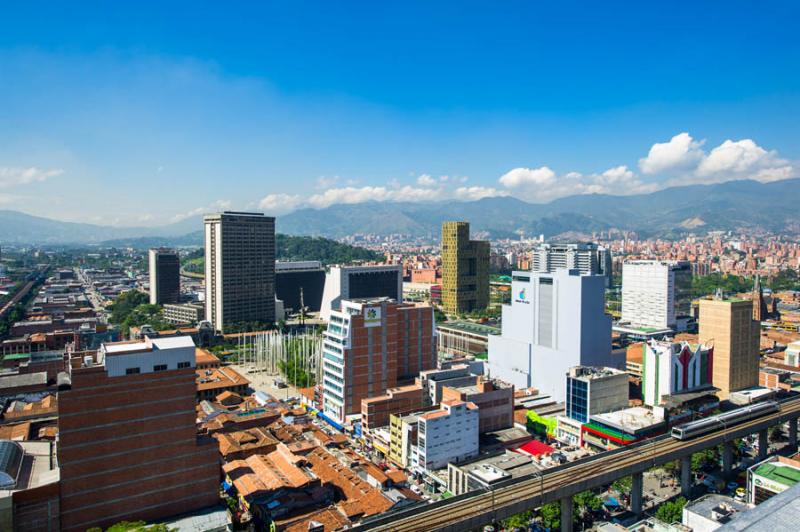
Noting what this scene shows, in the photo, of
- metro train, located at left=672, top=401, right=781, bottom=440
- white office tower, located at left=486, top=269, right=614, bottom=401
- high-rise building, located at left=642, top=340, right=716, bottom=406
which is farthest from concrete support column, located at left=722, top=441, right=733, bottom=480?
white office tower, located at left=486, top=269, right=614, bottom=401

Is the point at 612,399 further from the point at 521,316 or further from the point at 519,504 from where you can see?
the point at 519,504

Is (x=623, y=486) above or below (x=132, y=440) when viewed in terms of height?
below

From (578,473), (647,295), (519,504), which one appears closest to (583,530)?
(578,473)

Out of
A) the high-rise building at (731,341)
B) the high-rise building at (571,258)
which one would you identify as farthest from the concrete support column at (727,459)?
the high-rise building at (571,258)

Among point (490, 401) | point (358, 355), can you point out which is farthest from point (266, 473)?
point (490, 401)

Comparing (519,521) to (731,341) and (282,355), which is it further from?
(282,355)

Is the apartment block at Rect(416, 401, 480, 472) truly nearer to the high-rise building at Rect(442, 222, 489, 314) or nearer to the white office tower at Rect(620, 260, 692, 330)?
the white office tower at Rect(620, 260, 692, 330)

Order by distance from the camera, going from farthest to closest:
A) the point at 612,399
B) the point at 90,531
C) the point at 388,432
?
1. the point at 612,399
2. the point at 388,432
3. the point at 90,531
